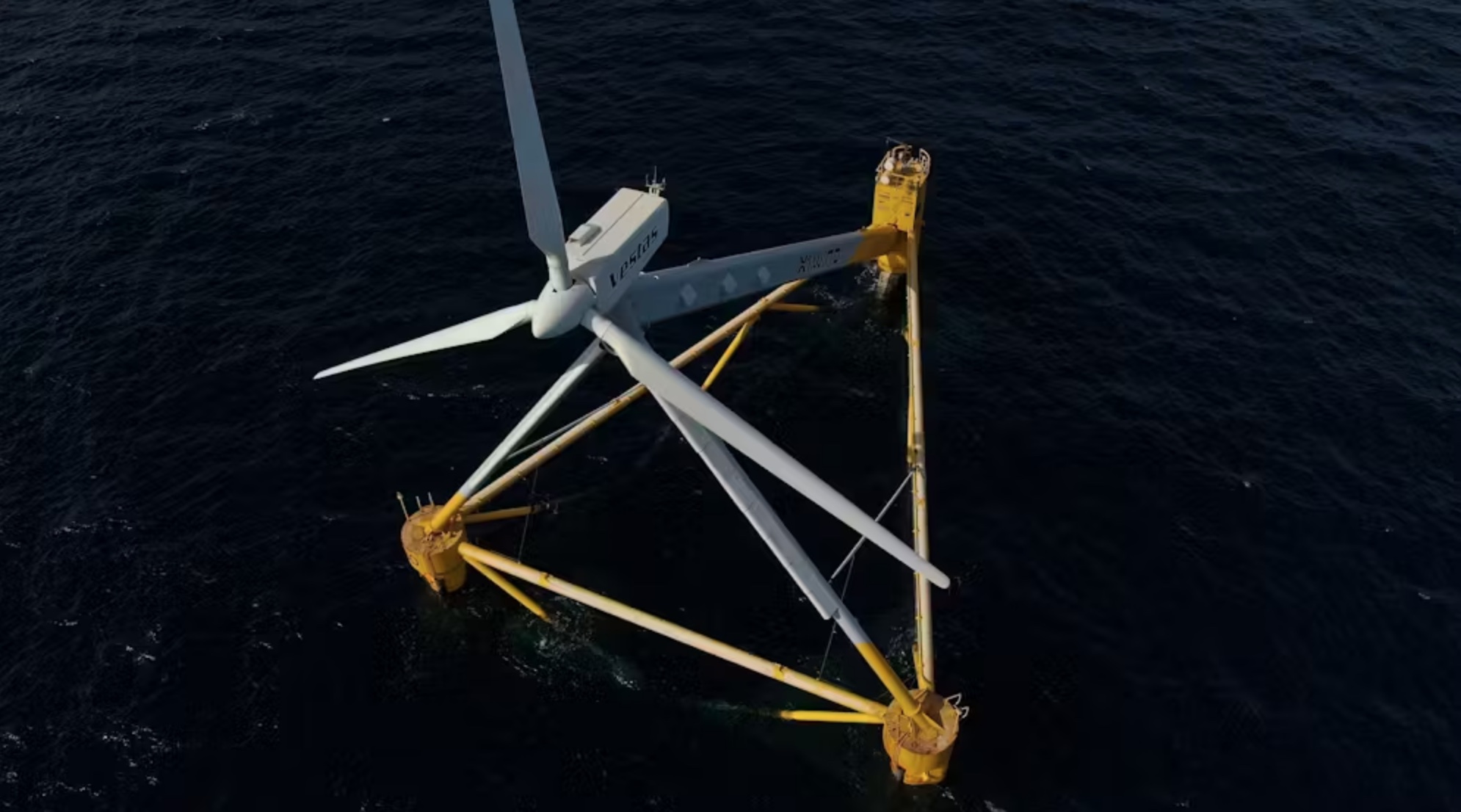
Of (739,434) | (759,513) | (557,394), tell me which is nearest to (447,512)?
(557,394)

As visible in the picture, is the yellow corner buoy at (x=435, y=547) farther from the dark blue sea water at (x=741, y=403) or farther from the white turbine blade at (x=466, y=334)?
the white turbine blade at (x=466, y=334)

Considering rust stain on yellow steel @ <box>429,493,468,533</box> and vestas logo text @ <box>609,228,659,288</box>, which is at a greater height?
vestas logo text @ <box>609,228,659,288</box>

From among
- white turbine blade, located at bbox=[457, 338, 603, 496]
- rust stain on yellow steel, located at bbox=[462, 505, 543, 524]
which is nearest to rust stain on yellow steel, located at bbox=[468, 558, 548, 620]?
rust stain on yellow steel, located at bbox=[462, 505, 543, 524]

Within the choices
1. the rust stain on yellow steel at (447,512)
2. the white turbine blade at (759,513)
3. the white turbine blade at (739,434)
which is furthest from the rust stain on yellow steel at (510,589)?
the white turbine blade at (739,434)

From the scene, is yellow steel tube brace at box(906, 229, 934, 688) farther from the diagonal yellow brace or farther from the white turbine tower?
the diagonal yellow brace

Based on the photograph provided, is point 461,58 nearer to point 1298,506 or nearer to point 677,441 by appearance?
point 677,441

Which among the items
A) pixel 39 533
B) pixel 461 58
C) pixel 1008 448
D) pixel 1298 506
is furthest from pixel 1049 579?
pixel 461 58
